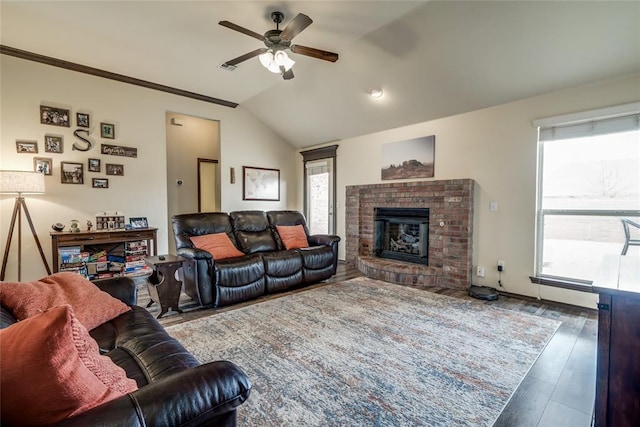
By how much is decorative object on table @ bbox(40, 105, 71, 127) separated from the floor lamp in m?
0.83

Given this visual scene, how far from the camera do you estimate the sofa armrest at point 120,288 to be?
1930 millimetres

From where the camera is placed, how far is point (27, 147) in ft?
11.9

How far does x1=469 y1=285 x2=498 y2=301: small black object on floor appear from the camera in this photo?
334cm

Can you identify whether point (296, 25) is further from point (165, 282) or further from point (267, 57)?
point (165, 282)

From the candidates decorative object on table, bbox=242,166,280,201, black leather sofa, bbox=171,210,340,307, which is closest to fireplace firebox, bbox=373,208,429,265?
black leather sofa, bbox=171,210,340,307

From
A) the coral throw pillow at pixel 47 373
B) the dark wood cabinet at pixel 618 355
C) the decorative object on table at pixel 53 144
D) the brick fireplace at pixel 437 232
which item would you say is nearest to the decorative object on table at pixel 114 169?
the decorative object on table at pixel 53 144

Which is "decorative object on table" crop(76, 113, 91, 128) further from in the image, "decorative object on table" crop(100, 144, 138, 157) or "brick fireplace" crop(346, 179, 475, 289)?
"brick fireplace" crop(346, 179, 475, 289)

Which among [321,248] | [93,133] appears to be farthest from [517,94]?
[93,133]

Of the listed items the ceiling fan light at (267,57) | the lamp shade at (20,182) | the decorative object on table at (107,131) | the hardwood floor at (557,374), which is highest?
the ceiling fan light at (267,57)

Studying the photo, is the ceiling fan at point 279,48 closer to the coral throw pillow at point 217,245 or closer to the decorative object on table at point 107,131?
the coral throw pillow at point 217,245

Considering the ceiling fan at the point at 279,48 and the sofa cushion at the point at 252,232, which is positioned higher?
the ceiling fan at the point at 279,48

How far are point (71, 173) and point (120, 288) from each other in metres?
2.95

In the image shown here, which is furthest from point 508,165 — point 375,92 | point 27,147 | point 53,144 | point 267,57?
point 27,147

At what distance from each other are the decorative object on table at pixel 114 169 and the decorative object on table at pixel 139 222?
683 millimetres
